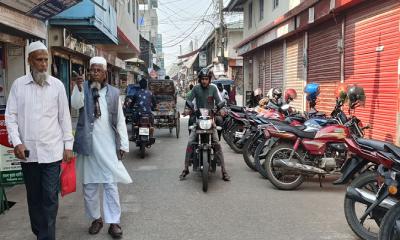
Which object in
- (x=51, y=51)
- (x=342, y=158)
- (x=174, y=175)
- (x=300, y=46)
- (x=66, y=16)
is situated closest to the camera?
(x=342, y=158)

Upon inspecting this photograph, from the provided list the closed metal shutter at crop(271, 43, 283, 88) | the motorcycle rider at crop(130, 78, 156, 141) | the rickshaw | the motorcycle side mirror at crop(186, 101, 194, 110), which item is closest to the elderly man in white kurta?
the motorcycle side mirror at crop(186, 101, 194, 110)

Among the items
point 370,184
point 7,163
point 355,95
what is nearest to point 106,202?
point 7,163

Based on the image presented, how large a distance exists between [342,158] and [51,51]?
10.3 metres

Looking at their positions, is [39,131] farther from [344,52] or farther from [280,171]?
[344,52]

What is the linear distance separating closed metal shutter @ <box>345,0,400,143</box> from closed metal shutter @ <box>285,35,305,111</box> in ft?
14.2

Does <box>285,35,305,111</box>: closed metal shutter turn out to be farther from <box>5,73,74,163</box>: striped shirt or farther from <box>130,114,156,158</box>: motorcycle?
<box>5,73,74,163</box>: striped shirt

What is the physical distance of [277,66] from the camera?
1988 cm

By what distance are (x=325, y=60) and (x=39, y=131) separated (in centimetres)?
1069

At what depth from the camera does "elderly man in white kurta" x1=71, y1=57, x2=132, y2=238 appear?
502 centimetres

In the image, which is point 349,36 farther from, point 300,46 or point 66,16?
point 66,16

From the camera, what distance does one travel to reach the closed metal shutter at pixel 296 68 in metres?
16.0

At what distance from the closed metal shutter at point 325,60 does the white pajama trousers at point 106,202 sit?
8896 mm

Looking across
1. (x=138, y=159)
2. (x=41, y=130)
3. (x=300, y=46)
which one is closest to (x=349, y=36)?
(x=300, y=46)

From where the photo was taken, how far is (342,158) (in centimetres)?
A: 739
